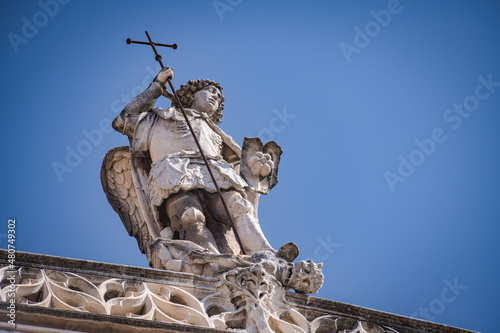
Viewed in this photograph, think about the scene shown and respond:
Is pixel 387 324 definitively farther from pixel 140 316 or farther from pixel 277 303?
pixel 140 316

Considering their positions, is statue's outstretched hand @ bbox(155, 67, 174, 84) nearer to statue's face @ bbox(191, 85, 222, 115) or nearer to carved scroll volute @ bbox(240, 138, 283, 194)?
statue's face @ bbox(191, 85, 222, 115)

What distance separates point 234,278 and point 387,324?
1.36 meters

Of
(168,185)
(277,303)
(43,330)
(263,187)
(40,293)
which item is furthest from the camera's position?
(263,187)

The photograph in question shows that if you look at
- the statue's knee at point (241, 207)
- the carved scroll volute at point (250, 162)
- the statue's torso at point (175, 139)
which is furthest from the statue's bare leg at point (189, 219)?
the carved scroll volute at point (250, 162)

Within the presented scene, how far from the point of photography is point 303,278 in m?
7.79

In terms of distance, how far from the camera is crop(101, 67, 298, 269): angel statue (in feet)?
33.1

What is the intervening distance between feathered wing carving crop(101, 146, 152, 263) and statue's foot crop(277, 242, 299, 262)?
336cm

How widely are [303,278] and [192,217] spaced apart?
238 cm

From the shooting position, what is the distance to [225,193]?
10.5m

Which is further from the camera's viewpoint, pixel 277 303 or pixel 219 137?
pixel 219 137

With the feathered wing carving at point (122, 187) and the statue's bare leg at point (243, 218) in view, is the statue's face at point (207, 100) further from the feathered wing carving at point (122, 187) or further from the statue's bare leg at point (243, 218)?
the statue's bare leg at point (243, 218)

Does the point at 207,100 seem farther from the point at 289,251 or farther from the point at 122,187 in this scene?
the point at 289,251

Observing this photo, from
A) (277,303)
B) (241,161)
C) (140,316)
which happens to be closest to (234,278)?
(277,303)

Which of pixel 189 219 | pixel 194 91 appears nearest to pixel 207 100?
pixel 194 91
